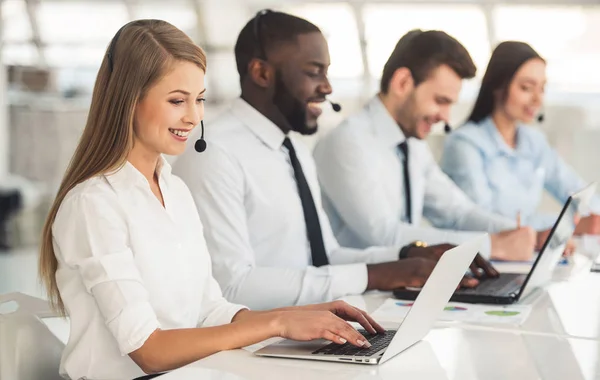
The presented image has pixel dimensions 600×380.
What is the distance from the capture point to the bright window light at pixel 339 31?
398 cm

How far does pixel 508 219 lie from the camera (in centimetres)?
379

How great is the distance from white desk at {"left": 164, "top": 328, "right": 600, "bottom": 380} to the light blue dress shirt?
2.17 m

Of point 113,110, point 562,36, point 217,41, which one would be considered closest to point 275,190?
point 113,110

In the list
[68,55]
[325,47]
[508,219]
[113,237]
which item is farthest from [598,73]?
[113,237]

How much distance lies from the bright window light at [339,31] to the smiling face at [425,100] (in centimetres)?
47

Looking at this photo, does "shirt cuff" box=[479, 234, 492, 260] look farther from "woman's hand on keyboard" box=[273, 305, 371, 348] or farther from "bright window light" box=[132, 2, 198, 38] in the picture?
"bright window light" box=[132, 2, 198, 38]

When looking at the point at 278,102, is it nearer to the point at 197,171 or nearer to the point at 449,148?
the point at 197,171

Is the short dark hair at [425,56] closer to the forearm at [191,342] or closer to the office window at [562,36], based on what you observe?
the office window at [562,36]

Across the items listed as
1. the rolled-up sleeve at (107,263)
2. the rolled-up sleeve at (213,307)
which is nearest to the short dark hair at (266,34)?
the rolled-up sleeve at (213,307)

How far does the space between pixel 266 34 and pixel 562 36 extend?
93.8 inches

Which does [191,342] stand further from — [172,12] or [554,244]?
[172,12]

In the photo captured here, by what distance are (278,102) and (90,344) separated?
4.23ft

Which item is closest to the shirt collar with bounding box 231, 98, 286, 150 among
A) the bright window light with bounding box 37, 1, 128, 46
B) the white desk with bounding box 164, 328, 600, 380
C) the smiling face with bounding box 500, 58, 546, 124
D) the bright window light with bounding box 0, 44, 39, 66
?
the white desk with bounding box 164, 328, 600, 380

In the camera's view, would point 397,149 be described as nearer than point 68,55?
Yes
